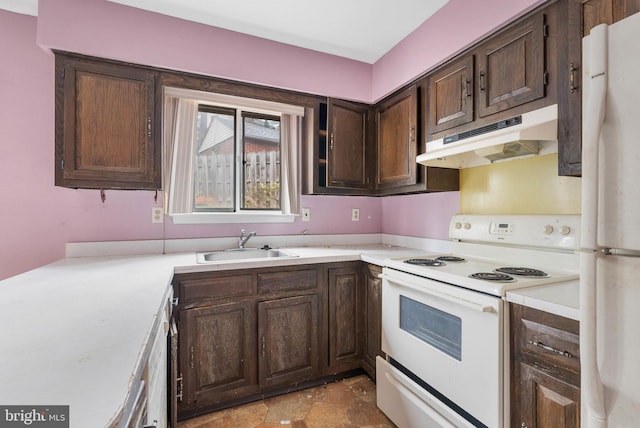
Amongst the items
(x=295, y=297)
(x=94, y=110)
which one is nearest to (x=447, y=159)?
(x=295, y=297)

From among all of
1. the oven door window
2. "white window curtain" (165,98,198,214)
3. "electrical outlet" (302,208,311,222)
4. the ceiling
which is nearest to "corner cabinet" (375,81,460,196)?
the ceiling

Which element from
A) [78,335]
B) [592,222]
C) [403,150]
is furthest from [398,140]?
[78,335]

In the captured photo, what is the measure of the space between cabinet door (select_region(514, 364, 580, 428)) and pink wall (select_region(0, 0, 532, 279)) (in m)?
1.25

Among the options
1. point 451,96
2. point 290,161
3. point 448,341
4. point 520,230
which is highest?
point 451,96

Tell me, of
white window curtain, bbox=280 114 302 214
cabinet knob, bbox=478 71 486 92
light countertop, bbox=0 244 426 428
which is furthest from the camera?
white window curtain, bbox=280 114 302 214

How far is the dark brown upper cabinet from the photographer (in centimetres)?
114

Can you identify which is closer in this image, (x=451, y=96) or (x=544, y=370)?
(x=544, y=370)

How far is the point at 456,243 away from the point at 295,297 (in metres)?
1.15

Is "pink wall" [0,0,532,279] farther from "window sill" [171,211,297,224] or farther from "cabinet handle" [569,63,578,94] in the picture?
"cabinet handle" [569,63,578,94]

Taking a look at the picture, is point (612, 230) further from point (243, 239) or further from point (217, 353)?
point (243, 239)

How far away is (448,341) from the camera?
141 centimetres

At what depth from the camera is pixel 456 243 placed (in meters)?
2.02

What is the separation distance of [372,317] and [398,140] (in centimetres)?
132

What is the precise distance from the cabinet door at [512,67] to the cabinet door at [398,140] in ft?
1.75
